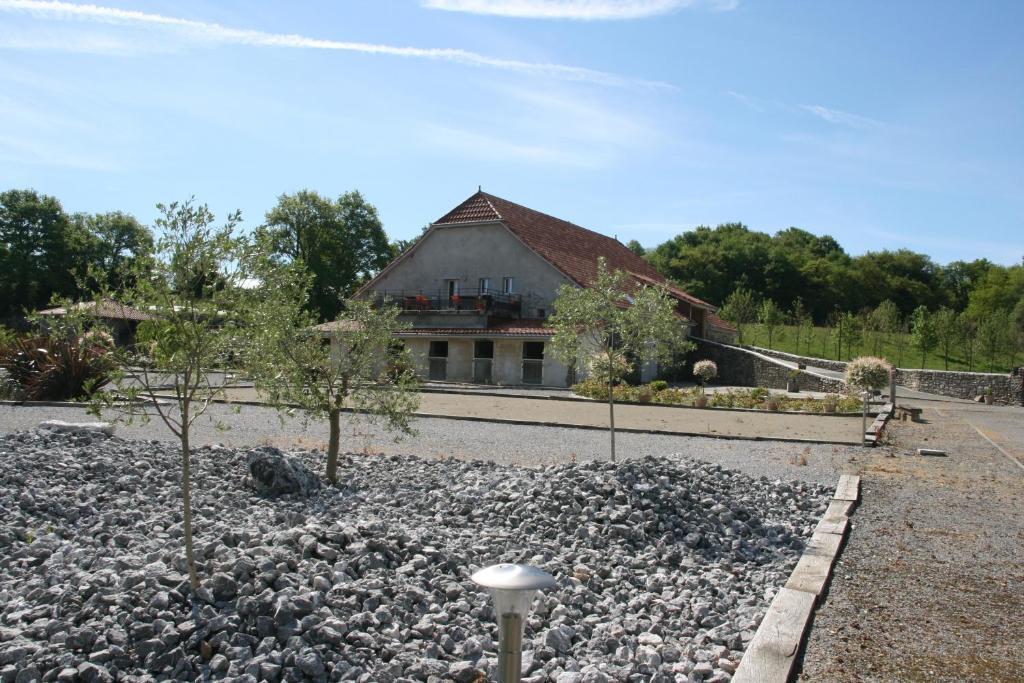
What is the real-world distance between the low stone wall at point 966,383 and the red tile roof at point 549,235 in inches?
458

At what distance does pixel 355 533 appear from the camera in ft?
17.3

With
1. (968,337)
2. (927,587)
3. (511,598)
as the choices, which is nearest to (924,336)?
(968,337)

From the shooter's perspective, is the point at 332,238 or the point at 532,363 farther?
the point at 332,238

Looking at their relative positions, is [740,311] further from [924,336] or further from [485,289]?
[485,289]

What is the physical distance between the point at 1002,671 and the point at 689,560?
2290 millimetres

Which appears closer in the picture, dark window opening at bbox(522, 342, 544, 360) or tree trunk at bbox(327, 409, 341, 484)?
tree trunk at bbox(327, 409, 341, 484)

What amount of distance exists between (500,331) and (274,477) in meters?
24.8

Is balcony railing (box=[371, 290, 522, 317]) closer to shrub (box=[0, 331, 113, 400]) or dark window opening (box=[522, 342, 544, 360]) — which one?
dark window opening (box=[522, 342, 544, 360])

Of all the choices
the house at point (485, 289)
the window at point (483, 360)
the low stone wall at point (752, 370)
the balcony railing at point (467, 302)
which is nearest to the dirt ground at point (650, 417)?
the house at point (485, 289)

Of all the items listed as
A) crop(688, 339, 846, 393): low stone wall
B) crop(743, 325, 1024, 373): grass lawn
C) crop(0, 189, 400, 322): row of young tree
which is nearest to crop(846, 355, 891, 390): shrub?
crop(688, 339, 846, 393): low stone wall

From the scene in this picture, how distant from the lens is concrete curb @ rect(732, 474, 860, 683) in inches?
155

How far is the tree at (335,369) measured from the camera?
8047mm

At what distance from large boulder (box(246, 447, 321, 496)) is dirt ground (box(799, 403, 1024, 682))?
4.96 metres

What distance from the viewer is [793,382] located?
3325 centimetres
